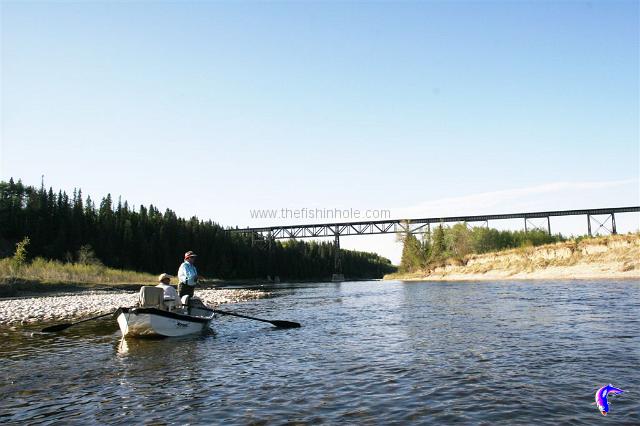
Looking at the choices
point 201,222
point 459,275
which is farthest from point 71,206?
point 459,275

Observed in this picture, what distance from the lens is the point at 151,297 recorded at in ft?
55.1

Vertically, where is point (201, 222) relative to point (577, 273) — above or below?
above

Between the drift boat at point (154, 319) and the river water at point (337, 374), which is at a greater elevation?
the drift boat at point (154, 319)

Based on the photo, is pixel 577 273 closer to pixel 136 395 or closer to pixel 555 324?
pixel 555 324

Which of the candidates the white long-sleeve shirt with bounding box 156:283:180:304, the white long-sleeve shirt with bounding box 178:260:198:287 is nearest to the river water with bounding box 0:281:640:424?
the white long-sleeve shirt with bounding box 156:283:180:304

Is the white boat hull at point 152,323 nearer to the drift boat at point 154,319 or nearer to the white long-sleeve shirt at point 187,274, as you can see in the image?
the drift boat at point 154,319

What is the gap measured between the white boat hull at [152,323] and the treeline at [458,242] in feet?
267

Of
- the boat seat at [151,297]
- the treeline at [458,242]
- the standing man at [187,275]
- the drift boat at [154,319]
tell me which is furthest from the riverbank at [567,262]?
the boat seat at [151,297]

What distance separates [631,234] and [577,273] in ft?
22.9

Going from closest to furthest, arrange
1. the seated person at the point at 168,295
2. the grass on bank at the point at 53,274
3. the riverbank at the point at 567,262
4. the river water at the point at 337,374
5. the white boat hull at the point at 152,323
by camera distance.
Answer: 1. the river water at the point at 337,374
2. the white boat hull at the point at 152,323
3. the seated person at the point at 168,295
4. the grass on bank at the point at 53,274
5. the riverbank at the point at 567,262

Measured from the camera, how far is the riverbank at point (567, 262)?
49750mm

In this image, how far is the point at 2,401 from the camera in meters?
9.23

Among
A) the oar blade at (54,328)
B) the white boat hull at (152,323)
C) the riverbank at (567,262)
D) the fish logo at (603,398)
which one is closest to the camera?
the fish logo at (603,398)

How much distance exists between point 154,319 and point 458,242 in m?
92.0
